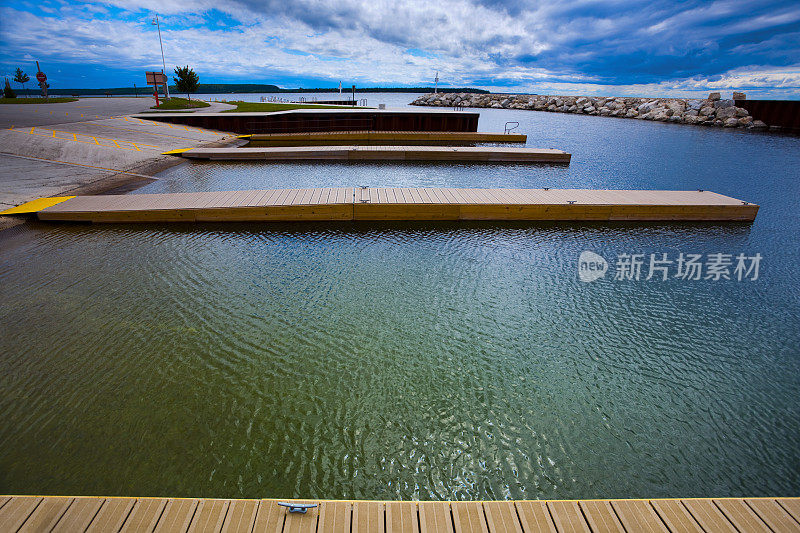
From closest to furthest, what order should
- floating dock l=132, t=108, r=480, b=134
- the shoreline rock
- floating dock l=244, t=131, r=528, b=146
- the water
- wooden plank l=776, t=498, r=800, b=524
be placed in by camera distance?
wooden plank l=776, t=498, r=800, b=524 → the water → floating dock l=244, t=131, r=528, b=146 → floating dock l=132, t=108, r=480, b=134 → the shoreline rock

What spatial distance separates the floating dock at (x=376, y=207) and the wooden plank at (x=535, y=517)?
967cm

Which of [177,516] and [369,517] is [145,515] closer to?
[177,516]

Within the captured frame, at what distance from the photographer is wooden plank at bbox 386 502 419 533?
11.1 ft

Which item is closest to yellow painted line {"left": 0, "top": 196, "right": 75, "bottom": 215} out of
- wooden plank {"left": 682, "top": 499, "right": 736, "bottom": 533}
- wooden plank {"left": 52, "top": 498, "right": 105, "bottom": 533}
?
wooden plank {"left": 52, "top": 498, "right": 105, "bottom": 533}

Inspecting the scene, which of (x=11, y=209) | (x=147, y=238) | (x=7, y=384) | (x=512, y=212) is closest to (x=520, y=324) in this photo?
(x=512, y=212)

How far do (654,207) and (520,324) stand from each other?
9.32m

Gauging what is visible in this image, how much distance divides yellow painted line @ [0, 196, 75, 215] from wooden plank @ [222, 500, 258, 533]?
13403 mm

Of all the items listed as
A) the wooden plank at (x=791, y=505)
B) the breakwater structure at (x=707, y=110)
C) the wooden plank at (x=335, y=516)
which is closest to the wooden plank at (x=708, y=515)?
the wooden plank at (x=791, y=505)

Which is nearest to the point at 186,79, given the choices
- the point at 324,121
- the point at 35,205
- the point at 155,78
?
the point at 155,78

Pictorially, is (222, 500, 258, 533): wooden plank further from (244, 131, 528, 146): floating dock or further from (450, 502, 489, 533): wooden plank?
(244, 131, 528, 146): floating dock

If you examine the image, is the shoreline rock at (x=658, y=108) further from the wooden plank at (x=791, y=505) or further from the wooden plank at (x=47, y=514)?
A: the wooden plank at (x=47, y=514)

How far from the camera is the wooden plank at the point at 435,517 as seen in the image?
3387 mm
